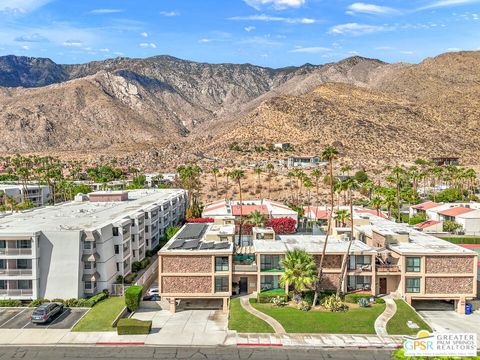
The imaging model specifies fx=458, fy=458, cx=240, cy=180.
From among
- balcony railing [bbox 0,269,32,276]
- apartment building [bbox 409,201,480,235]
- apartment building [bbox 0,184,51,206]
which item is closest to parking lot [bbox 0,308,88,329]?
balcony railing [bbox 0,269,32,276]

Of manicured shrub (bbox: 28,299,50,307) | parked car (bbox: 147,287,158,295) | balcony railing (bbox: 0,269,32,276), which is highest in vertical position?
balcony railing (bbox: 0,269,32,276)

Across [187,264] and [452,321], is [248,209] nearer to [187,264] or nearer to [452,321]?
[187,264]

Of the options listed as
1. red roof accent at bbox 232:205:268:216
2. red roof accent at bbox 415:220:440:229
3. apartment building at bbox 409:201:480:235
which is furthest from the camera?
red roof accent at bbox 232:205:268:216

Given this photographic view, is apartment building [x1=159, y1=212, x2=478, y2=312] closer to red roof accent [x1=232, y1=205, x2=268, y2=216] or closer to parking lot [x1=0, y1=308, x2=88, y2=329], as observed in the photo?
parking lot [x1=0, y1=308, x2=88, y2=329]

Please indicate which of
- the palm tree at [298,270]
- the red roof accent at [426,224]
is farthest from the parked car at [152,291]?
the red roof accent at [426,224]

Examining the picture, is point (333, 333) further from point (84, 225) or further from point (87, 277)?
point (84, 225)

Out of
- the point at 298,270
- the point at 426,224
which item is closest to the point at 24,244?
the point at 298,270
